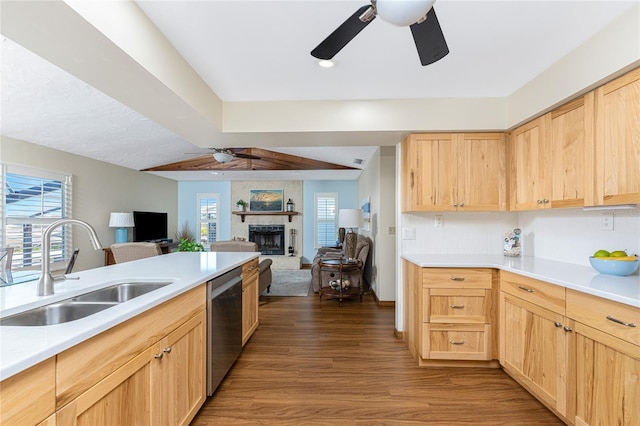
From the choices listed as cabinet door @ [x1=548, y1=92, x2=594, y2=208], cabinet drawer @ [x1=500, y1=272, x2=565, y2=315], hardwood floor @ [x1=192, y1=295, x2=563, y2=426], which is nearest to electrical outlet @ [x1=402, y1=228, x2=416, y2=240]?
cabinet drawer @ [x1=500, y1=272, x2=565, y2=315]

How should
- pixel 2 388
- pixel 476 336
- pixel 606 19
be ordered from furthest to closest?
pixel 476 336 → pixel 606 19 → pixel 2 388

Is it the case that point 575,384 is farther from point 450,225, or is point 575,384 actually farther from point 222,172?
point 222,172

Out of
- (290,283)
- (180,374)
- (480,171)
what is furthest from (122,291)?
(290,283)

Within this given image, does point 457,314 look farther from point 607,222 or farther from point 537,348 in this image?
point 607,222

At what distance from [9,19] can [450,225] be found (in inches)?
134

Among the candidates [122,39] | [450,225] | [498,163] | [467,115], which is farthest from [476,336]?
[122,39]

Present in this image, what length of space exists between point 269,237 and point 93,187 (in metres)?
4.15

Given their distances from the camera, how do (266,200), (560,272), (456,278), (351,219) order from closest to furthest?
(560,272)
(456,278)
(351,219)
(266,200)

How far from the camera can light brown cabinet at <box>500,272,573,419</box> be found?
6.16 ft

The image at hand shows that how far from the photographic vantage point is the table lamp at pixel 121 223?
5.98 metres

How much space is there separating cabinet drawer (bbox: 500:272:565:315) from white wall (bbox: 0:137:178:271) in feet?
19.5

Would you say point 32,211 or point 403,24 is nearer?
point 403,24

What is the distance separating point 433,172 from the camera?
297cm

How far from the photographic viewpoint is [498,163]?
9.67ft
